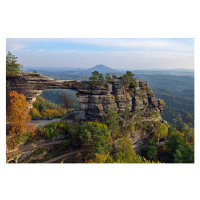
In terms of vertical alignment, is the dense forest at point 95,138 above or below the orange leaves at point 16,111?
below

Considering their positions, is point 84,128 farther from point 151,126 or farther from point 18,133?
point 151,126

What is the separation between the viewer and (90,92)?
1775 centimetres

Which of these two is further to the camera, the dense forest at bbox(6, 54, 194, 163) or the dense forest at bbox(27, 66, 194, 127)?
the dense forest at bbox(27, 66, 194, 127)

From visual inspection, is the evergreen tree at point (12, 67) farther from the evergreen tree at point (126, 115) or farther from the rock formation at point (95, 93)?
the evergreen tree at point (126, 115)

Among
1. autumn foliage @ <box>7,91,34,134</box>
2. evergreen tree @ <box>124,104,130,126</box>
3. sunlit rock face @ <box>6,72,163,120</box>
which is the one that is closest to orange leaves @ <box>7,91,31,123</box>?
autumn foliage @ <box>7,91,34,134</box>

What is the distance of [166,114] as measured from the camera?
6241cm

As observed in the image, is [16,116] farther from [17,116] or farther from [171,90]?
[171,90]

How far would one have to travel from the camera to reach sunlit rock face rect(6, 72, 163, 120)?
51.1ft

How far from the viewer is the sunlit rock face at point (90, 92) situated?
15584mm

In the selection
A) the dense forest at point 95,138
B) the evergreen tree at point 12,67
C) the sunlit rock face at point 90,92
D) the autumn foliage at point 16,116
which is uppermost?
the evergreen tree at point 12,67

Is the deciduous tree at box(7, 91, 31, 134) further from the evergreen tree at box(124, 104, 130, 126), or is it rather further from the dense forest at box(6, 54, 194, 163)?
the evergreen tree at box(124, 104, 130, 126)

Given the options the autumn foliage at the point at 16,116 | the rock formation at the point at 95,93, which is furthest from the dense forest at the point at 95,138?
the rock formation at the point at 95,93

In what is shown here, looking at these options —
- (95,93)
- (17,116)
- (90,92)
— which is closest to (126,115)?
(95,93)

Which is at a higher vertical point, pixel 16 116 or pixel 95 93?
pixel 95 93
